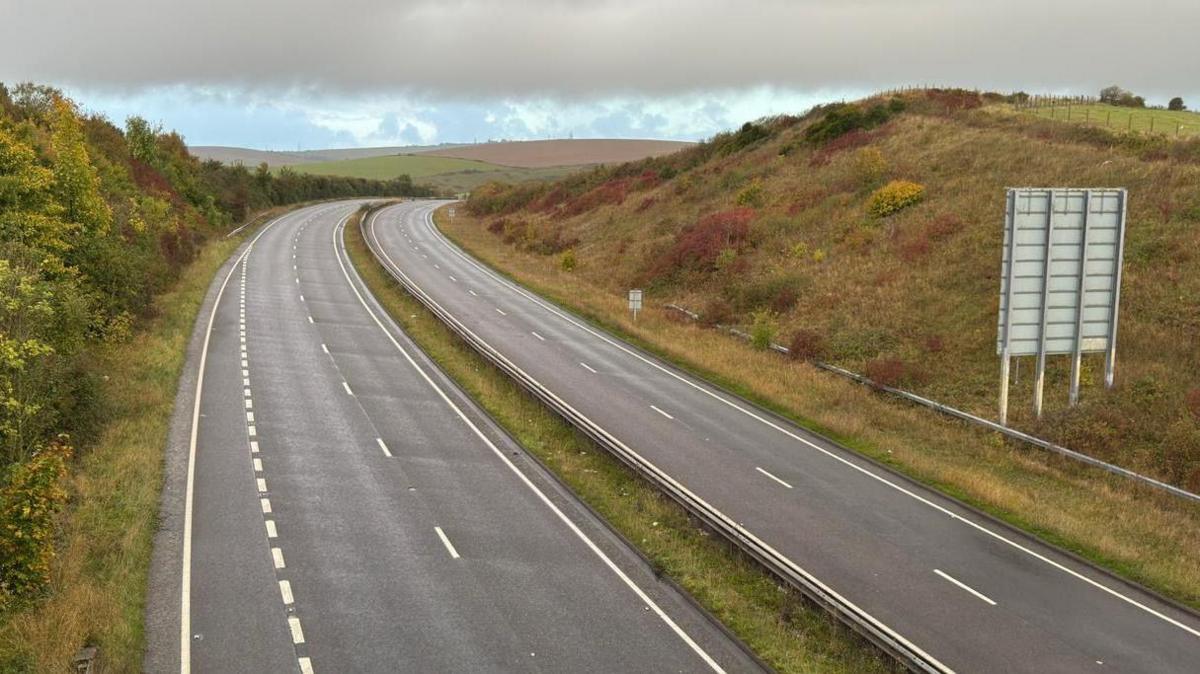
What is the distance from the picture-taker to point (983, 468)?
80.8 feet

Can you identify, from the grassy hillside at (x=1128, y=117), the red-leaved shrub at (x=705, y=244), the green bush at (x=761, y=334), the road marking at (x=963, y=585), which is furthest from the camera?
the grassy hillside at (x=1128, y=117)

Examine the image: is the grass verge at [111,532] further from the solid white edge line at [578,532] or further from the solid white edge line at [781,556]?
the solid white edge line at [781,556]

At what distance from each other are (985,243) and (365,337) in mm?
29831

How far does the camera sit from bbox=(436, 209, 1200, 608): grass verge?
18.8m

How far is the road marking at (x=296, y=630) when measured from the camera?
45.1 feet

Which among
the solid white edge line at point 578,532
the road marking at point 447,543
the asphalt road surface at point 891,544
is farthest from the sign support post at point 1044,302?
the road marking at point 447,543

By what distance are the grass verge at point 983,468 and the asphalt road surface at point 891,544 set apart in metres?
0.77

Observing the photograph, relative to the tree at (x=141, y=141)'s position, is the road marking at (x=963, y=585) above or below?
below

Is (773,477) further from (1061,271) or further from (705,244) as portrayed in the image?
(705,244)

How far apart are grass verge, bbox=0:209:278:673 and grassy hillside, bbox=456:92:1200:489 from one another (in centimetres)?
2486

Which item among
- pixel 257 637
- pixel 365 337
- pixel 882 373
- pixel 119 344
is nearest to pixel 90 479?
pixel 257 637

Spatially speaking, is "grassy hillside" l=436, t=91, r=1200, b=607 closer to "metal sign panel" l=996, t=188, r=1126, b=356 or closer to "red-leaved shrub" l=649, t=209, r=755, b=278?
"red-leaved shrub" l=649, t=209, r=755, b=278

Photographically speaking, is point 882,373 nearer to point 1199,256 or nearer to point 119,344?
point 1199,256

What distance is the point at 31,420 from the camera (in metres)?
19.9
